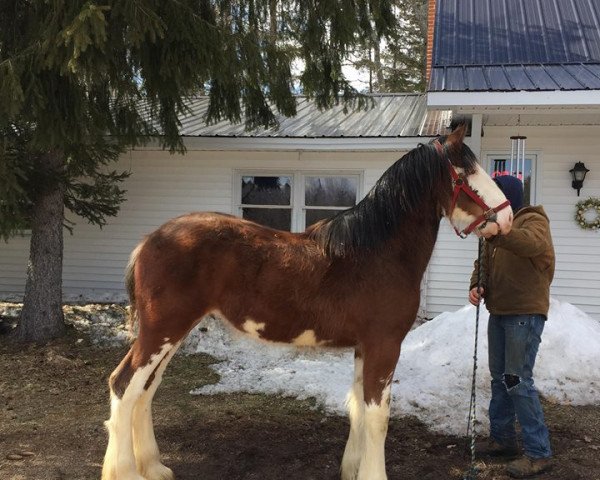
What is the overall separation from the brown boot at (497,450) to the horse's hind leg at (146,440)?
87.3 inches

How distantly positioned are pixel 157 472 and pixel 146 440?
210 mm

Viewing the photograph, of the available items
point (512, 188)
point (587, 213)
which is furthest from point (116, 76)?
point (587, 213)

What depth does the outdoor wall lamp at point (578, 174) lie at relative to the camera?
7641 mm

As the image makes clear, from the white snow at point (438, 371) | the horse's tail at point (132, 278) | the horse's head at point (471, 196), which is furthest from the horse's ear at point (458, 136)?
the white snow at point (438, 371)

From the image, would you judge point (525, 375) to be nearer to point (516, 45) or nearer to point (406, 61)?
point (516, 45)

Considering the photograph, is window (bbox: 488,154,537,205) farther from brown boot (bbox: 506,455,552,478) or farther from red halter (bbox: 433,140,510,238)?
red halter (bbox: 433,140,510,238)

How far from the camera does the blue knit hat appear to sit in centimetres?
328

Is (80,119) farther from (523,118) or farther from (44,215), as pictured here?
(523,118)

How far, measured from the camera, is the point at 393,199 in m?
3.02

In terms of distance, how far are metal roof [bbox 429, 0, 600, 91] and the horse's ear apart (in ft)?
11.4

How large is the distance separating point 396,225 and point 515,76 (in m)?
4.63

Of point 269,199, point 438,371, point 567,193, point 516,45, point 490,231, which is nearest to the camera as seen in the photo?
point 490,231

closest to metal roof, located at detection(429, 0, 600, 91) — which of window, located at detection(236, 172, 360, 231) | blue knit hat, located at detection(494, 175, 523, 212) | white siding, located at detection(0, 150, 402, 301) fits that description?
white siding, located at detection(0, 150, 402, 301)

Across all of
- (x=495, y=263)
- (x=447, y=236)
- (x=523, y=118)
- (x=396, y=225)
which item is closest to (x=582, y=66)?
(x=523, y=118)
